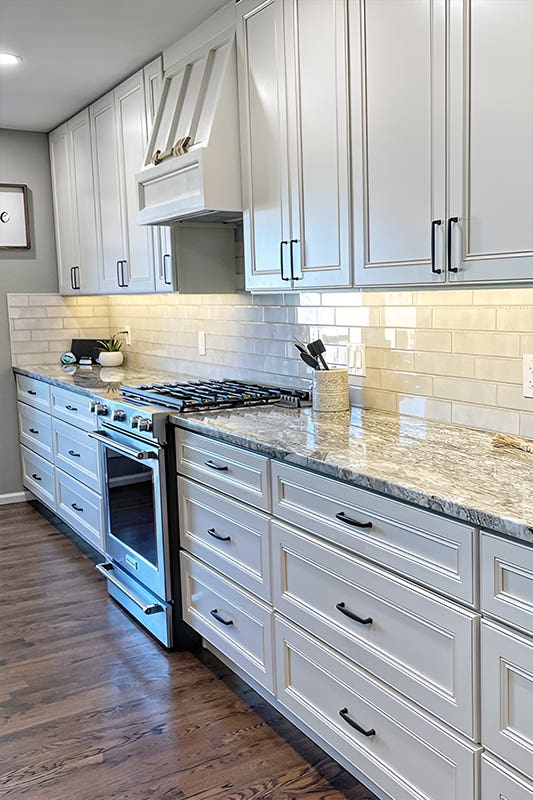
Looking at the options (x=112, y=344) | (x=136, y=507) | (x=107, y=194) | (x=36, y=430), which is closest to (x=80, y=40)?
(x=107, y=194)

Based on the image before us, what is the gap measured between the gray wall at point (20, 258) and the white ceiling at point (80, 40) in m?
0.70

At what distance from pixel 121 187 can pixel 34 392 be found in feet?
4.75

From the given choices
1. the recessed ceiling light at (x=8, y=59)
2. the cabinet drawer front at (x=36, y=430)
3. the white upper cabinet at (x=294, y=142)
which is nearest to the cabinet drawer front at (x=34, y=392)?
the cabinet drawer front at (x=36, y=430)

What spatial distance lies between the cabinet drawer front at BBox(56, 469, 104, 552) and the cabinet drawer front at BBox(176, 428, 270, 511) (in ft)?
3.44

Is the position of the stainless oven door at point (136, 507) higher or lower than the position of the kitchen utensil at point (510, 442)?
lower

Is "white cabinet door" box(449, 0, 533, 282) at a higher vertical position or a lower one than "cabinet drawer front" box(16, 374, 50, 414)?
higher

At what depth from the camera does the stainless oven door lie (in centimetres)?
289

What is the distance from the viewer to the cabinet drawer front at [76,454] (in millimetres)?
3760

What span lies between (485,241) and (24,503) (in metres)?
4.21

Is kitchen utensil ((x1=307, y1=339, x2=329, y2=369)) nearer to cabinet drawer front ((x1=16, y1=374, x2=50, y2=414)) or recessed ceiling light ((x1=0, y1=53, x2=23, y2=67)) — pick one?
recessed ceiling light ((x1=0, y1=53, x2=23, y2=67))

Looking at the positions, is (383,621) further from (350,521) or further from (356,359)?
(356,359)

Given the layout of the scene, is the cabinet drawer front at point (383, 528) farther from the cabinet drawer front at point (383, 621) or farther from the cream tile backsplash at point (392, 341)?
the cream tile backsplash at point (392, 341)

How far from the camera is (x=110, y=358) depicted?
193 inches

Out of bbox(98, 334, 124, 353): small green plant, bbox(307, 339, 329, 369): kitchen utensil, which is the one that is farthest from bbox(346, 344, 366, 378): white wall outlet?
bbox(98, 334, 124, 353): small green plant
